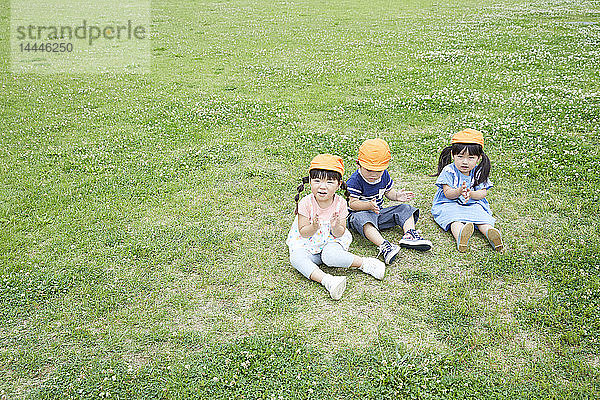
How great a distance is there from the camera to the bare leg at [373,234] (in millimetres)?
6223

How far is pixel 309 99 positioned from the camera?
1188 cm

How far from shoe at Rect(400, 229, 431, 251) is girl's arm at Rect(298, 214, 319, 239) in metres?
→ 1.17

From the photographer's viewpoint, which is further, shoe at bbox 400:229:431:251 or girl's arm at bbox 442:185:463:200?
girl's arm at bbox 442:185:463:200

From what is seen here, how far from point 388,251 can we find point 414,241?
0.39 meters

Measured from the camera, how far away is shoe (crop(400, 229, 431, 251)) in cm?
616

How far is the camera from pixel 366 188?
21.5 feet

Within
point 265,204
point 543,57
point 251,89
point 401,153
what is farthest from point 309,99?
point 543,57

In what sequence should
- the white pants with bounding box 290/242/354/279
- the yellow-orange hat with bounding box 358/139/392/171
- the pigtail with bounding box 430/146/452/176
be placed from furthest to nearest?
1. the pigtail with bounding box 430/146/452/176
2. the yellow-orange hat with bounding box 358/139/392/171
3. the white pants with bounding box 290/242/354/279

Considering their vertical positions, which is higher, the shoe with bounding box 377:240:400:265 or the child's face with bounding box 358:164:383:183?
the child's face with bounding box 358:164:383:183

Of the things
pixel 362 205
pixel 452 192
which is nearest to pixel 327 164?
pixel 362 205

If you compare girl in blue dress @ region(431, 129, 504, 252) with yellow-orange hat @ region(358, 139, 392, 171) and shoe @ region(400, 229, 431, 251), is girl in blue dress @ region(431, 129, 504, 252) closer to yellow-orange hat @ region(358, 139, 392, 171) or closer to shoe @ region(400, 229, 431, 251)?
shoe @ region(400, 229, 431, 251)

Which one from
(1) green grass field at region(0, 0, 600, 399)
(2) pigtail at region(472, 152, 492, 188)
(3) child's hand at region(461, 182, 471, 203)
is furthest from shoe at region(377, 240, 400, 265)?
(2) pigtail at region(472, 152, 492, 188)

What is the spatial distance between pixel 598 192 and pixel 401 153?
2.91m

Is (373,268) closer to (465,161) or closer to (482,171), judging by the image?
(465,161)
